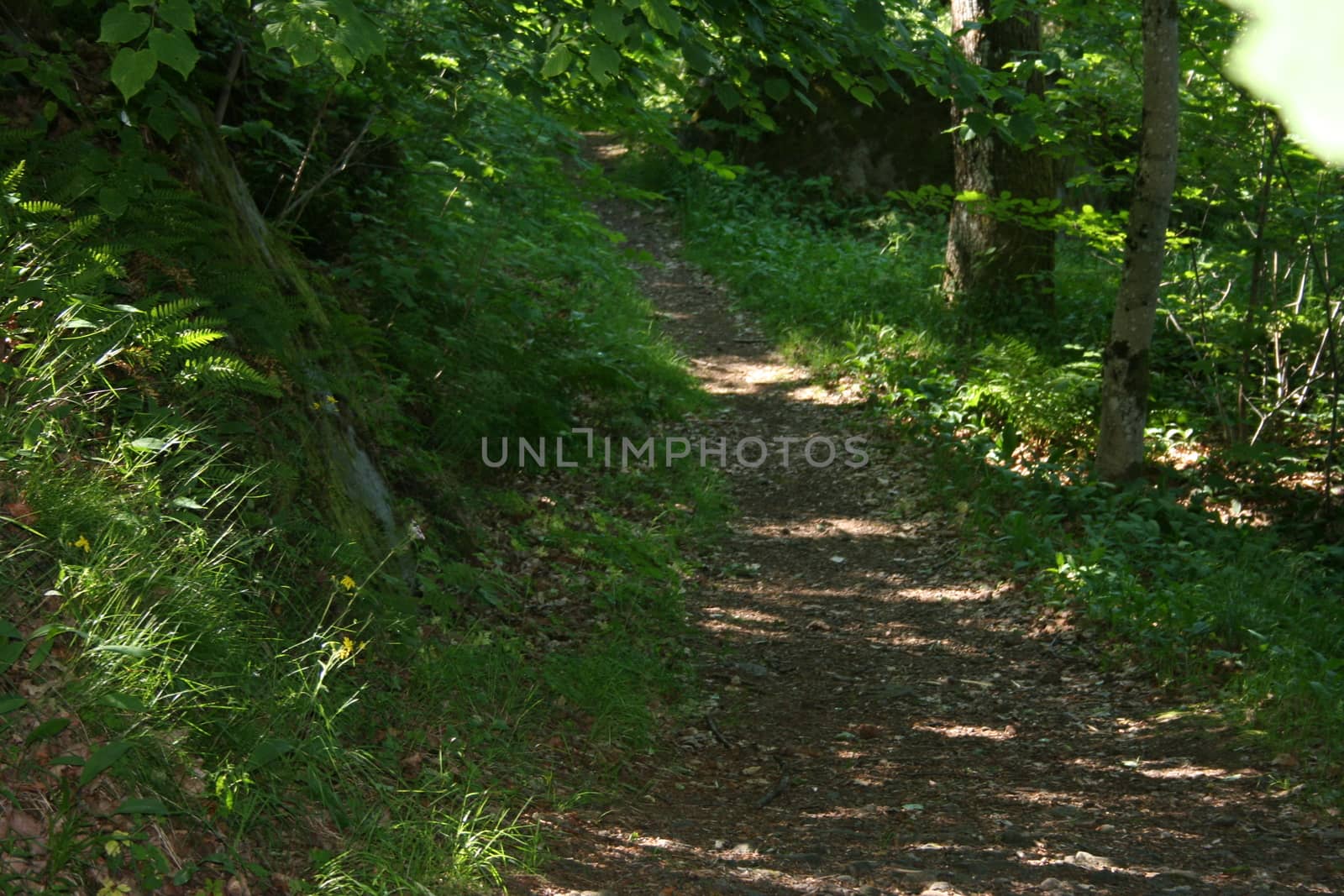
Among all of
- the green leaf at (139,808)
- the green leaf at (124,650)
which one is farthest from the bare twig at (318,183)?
the green leaf at (139,808)

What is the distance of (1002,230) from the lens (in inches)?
413

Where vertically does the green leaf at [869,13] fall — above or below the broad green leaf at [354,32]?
above

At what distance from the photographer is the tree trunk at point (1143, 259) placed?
7.11 metres

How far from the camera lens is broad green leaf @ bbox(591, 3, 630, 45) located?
371 centimetres

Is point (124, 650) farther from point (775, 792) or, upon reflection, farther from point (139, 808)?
point (775, 792)

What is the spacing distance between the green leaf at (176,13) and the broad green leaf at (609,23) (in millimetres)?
1337

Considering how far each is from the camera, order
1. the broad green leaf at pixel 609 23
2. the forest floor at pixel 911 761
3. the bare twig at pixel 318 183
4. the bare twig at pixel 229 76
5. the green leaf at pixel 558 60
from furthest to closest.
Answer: the bare twig at pixel 318 183
the bare twig at pixel 229 76
the green leaf at pixel 558 60
the forest floor at pixel 911 761
the broad green leaf at pixel 609 23

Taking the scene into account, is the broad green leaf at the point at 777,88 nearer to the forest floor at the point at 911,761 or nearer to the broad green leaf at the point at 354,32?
the broad green leaf at the point at 354,32

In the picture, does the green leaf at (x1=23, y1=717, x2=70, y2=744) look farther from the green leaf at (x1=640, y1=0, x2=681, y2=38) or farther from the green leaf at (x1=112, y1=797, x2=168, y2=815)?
the green leaf at (x1=640, y1=0, x2=681, y2=38)

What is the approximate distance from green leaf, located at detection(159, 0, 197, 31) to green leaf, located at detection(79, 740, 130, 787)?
6.85ft

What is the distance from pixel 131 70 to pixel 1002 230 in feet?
29.1

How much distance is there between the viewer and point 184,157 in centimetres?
533

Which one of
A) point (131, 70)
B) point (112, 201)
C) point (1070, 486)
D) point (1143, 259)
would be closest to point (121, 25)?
point (131, 70)

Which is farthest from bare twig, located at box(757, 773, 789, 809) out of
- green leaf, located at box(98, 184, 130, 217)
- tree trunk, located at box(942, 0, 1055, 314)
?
tree trunk, located at box(942, 0, 1055, 314)
